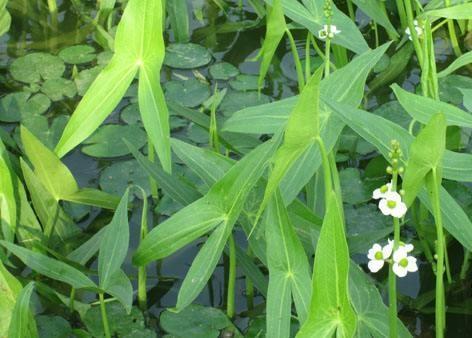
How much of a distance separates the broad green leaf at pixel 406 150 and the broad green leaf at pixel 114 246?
0.40 metres

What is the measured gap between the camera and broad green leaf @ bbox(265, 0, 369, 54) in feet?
5.97

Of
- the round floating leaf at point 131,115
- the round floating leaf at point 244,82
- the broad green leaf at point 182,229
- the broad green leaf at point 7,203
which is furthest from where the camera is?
the round floating leaf at point 244,82

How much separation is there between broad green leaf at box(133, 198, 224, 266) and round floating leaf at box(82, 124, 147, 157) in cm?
67

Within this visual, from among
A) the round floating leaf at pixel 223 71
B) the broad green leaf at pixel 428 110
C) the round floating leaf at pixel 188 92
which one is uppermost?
the broad green leaf at pixel 428 110

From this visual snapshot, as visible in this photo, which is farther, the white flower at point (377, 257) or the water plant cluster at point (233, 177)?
the water plant cluster at point (233, 177)

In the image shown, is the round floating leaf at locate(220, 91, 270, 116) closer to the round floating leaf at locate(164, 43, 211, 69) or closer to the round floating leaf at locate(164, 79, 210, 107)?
the round floating leaf at locate(164, 79, 210, 107)

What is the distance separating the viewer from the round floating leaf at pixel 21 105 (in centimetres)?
223

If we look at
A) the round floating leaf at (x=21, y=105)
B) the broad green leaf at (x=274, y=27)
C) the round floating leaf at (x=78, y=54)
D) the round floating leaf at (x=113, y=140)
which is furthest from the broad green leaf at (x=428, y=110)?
the round floating leaf at (x=78, y=54)

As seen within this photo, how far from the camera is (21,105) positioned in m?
2.27

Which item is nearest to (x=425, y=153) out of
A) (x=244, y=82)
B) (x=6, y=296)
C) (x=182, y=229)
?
(x=182, y=229)

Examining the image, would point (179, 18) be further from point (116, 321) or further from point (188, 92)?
point (116, 321)

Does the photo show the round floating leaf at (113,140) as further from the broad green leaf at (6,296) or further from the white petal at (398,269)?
the white petal at (398,269)

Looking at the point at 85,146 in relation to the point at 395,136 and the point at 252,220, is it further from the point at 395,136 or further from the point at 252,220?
the point at 395,136

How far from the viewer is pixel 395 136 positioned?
4.52ft
